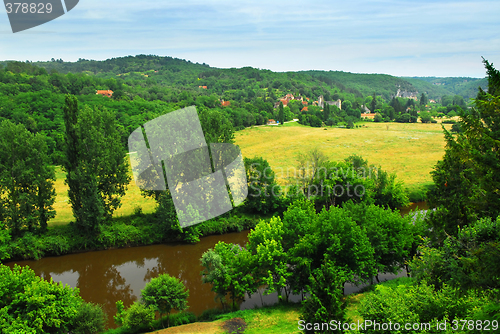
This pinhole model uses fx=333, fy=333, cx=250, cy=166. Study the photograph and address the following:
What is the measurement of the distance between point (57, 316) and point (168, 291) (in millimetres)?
5291

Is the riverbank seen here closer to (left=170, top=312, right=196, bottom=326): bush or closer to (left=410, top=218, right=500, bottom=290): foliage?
(left=170, top=312, right=196, bottom=326): bush

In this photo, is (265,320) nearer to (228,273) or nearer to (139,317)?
(228,273)

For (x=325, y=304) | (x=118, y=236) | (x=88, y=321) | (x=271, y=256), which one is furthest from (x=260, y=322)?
(x=118, y=236)

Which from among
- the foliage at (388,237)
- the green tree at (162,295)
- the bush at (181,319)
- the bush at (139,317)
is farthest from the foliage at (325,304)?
the foliage at (388,237)

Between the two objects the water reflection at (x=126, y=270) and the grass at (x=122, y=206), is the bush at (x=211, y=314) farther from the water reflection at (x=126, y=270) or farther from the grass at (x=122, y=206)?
the grass at (x=122, y=206)

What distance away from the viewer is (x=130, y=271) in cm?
2678

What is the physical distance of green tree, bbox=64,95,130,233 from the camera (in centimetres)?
2812

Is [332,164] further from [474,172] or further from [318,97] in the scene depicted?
[318,97]

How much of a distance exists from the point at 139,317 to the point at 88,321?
2.49 meters

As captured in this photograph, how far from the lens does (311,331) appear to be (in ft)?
44.3

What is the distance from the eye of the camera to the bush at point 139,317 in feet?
57.4

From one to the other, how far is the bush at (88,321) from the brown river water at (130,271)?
118 inches

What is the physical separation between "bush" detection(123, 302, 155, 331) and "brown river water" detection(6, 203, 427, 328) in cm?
317

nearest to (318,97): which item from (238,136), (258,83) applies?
(258,83)
